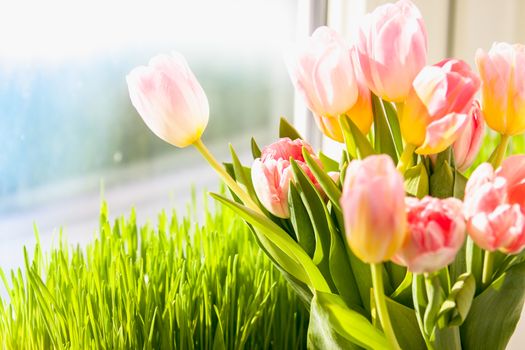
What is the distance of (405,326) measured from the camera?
1.56ft

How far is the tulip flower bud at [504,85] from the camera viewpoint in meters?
0.46

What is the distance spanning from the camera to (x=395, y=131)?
54 centimetres

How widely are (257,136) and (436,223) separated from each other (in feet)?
2.56

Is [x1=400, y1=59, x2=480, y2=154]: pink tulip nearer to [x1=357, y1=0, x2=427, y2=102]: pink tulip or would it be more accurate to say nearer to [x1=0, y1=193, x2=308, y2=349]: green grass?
[x1=357, y1=0, x2=427, y2=102]: pink tulip

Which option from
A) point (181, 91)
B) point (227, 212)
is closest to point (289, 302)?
point (227, 212)

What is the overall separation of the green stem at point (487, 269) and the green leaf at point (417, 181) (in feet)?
0.20

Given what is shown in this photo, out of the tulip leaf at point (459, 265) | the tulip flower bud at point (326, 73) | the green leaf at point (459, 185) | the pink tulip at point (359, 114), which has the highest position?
the tulip flower bud at point (326, 73)

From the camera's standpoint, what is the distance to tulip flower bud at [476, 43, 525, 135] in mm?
463

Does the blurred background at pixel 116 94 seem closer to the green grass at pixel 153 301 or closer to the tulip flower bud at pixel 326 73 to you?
the green grass at pixel 153 301

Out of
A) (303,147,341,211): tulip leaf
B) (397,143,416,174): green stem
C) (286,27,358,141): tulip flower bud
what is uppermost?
(286,27,358,141): tulip flower bud

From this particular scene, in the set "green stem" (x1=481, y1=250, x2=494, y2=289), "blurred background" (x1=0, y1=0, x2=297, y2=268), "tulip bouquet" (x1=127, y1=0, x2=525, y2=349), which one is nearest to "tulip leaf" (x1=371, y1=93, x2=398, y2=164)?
"tulip bouquet" (x1=127, y1=0, x2=525, y2=349)

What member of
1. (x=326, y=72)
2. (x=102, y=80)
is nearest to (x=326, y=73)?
(x=326, y=72)

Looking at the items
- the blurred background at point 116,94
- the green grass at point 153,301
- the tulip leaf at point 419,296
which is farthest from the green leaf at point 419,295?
the blurred background at point 116,94

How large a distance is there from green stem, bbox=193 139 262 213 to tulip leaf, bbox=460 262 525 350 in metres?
0.15
